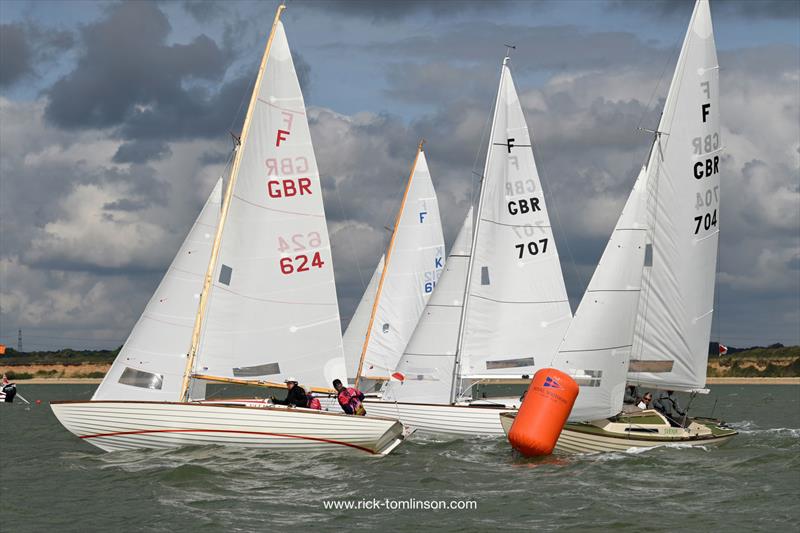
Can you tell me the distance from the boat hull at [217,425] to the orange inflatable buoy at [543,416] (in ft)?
11.9

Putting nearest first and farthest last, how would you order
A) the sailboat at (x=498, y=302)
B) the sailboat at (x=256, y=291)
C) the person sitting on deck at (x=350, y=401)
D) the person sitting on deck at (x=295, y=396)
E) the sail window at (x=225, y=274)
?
1. the sailboat at (x=256, y=291)
2. the person sitting on deck at (x=350, y=401)
3. the person sitting on deck at (x=295, y=396)
4. the sail window at (x=225, y=274)
5. the sailboat at (x=498, y=302)

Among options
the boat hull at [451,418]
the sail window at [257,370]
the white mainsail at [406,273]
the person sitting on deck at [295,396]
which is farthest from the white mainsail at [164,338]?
the white mainsail at [406,273]

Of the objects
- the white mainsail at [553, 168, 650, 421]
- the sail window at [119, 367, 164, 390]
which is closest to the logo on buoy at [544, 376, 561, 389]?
the white mainsail at [553, 168, 650, 421]

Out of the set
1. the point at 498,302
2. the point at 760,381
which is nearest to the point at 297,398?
the point at 498,302

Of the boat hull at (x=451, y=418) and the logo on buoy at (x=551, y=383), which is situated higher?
the logo on buoy at (x=551, y=383)

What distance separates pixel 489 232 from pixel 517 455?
439 inches

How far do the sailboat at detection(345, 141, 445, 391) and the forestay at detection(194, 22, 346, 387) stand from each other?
14128 millimetres

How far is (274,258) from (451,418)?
8.96m

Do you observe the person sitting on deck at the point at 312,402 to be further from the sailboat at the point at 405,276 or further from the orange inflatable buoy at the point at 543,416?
the sailboat at the point at 405,276

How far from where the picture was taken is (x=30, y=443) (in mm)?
35750

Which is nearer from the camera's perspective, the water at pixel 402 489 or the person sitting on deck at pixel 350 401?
the water at pixel 402 489

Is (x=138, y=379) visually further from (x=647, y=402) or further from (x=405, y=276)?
(x=405, y=276)

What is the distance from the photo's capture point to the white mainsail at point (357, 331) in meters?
45.0

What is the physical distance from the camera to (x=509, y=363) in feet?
122
